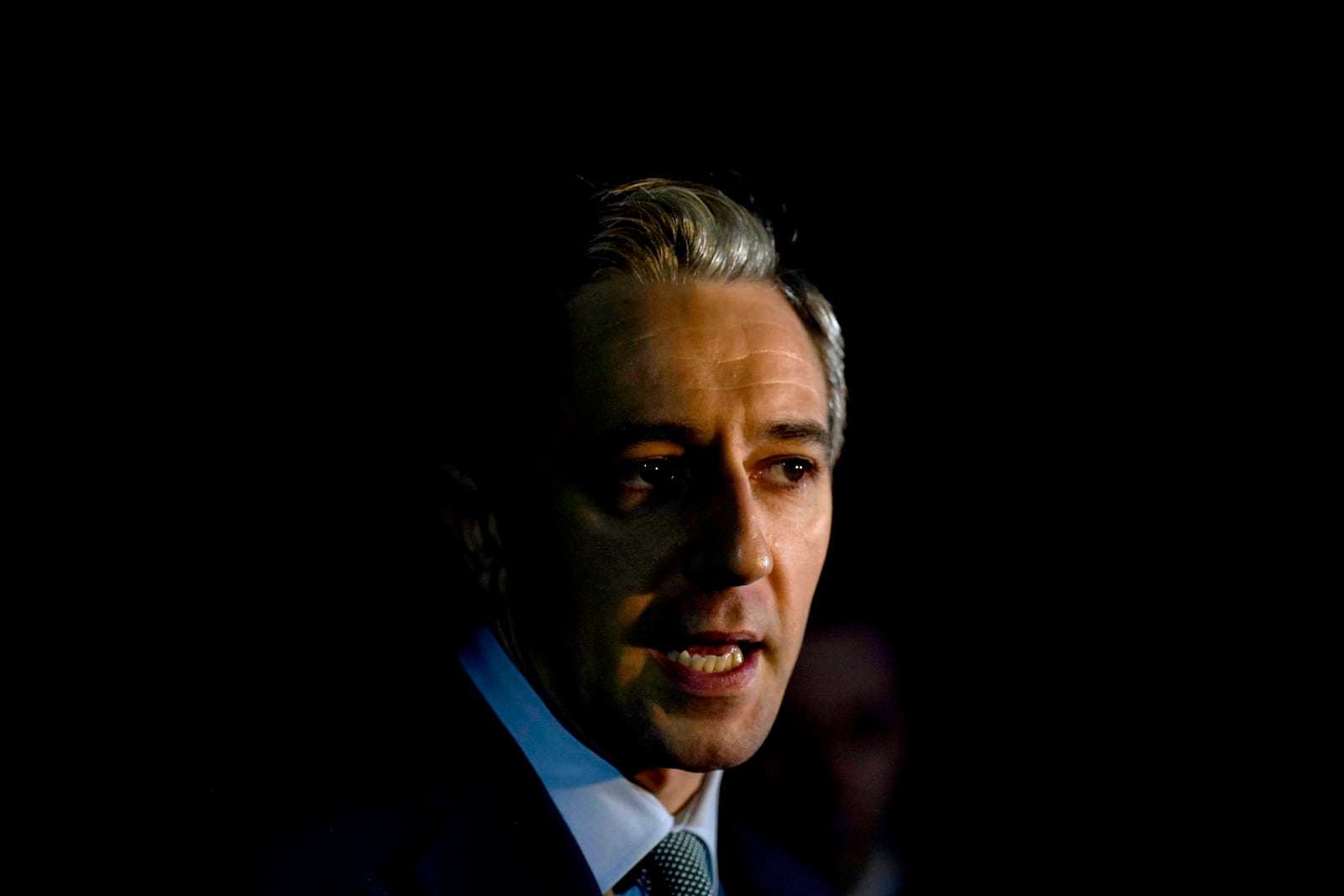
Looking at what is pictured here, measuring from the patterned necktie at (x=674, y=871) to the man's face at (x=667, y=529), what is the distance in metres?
0.14

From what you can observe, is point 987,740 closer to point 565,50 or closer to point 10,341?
point 565,50

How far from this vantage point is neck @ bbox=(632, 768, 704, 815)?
5.48 feet

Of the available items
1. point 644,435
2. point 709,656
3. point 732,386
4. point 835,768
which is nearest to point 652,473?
point 644,435

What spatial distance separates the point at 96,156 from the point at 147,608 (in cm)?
81

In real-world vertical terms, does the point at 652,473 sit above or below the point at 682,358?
below

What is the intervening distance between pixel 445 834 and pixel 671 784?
0.37m

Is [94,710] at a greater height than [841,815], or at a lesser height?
greater

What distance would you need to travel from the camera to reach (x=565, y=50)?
2086 millimetres

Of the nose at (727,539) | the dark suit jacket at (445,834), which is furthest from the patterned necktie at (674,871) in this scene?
the nose at (727,539)

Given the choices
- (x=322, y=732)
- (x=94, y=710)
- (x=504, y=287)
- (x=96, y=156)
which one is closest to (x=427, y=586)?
(x=322, y=732)

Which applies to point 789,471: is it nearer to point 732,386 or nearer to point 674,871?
point 732,386

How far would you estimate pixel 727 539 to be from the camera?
1481mm

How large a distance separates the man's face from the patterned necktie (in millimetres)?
140

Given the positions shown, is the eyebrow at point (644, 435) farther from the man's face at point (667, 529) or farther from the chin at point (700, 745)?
the chin at point (700, 745)
